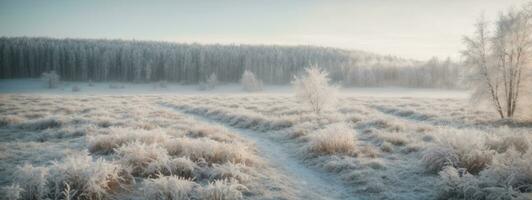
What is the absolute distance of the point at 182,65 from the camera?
345 ft

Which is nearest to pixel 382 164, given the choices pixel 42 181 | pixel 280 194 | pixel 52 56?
pixel 280 194

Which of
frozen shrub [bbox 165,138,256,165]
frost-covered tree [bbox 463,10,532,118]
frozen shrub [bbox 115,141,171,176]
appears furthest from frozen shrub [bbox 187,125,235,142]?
frost-covered tree [bbox 463,10,532,118]

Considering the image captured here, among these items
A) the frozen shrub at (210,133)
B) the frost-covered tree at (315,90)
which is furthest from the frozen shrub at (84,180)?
the frost-covered tree at (315,90)

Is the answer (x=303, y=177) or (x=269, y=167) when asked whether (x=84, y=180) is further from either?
(x=303, y=177)

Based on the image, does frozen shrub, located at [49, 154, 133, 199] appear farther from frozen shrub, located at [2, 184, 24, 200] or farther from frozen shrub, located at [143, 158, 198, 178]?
frozen shrub, located at [143, 158, 198, 178]

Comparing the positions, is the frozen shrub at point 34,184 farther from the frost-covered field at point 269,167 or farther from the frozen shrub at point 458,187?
the frozen shrub at point 458,187

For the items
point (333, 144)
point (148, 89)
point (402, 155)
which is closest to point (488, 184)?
point (402, 155)

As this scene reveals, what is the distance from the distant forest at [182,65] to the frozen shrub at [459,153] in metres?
93.2

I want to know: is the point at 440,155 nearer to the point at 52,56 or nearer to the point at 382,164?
the point at 382,164

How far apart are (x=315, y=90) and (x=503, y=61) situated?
44.2 feet

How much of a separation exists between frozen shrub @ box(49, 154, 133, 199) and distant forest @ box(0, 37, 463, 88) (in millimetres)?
97194

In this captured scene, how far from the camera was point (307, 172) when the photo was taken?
38.8 ft

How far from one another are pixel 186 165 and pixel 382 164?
20.8ft

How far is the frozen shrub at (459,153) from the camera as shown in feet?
32.9
